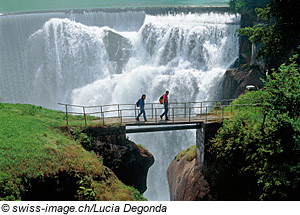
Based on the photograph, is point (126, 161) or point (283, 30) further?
point (283, 30)

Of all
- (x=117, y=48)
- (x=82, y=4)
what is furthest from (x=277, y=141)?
(x=82, y=4)

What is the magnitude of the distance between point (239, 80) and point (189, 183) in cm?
1128

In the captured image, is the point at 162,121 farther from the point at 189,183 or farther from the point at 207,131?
the point at 189,183

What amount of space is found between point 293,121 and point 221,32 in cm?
1855

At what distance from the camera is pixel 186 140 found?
2316cm

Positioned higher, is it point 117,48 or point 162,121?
point 117,48

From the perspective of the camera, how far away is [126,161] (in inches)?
469

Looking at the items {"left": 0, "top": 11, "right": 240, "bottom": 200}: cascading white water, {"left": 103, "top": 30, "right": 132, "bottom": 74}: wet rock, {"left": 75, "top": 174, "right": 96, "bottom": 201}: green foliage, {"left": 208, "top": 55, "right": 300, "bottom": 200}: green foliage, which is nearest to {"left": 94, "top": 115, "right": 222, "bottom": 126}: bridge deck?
{"left": 208, "top": 55, "right": 300, "bottom": 200}: green foliage

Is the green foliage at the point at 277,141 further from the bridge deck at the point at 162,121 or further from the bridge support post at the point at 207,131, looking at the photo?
the bridge deck at the point at 162,121

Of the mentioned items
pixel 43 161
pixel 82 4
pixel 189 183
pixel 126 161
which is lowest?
pixel 189 183

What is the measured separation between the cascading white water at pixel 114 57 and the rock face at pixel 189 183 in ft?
27.5

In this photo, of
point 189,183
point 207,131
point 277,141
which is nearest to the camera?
point 277,141
